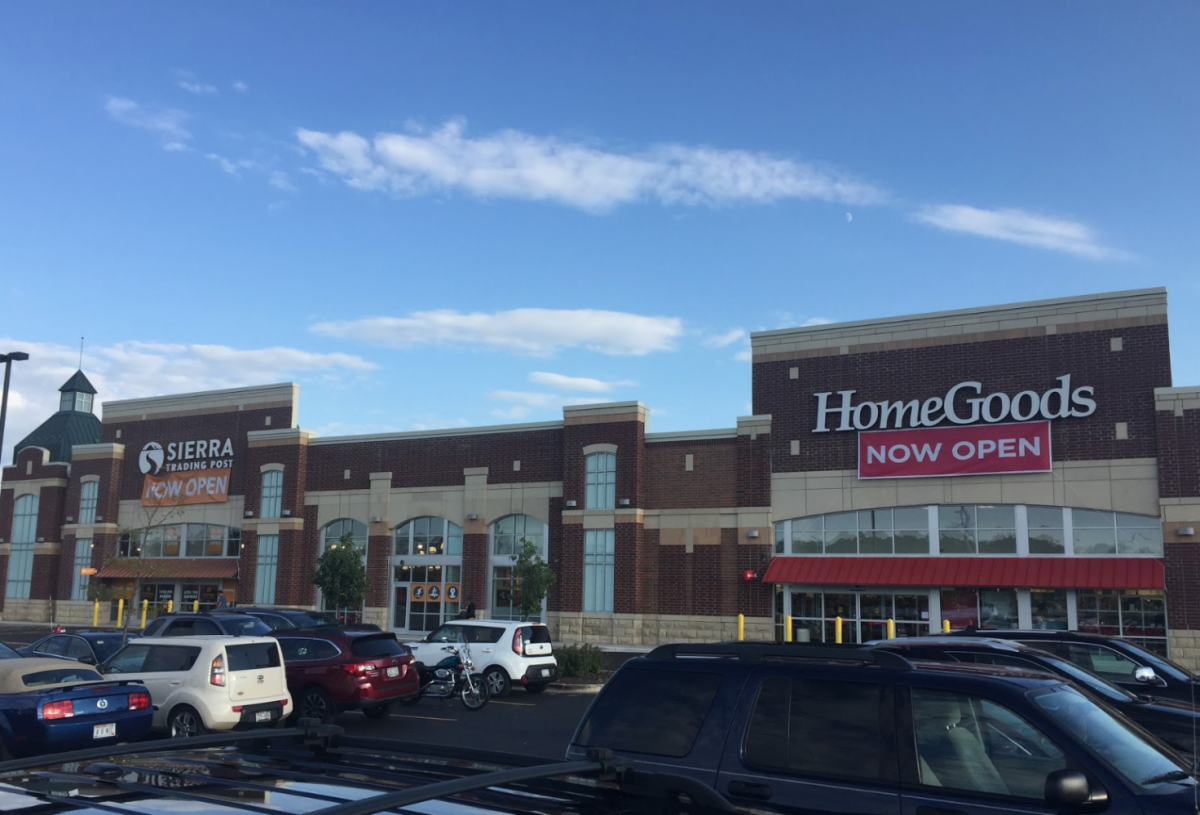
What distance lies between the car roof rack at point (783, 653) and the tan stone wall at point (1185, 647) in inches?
1032

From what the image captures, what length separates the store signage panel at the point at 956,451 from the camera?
3064 centimetres

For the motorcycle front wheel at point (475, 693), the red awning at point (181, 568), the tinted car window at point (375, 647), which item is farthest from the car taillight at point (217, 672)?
the red awning at point (181, 568)

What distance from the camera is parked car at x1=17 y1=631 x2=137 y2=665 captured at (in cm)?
1984

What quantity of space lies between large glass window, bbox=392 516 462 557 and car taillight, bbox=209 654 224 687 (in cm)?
2504

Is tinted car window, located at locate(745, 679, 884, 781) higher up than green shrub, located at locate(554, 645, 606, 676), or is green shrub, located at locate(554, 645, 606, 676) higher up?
tinted car window, located at locate(745, 679, 884, 781)

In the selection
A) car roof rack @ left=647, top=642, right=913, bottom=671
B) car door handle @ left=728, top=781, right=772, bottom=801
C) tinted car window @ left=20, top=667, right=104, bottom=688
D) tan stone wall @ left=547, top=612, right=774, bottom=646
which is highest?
car roof rack @ left=647, top=642, right=913, bottom=671

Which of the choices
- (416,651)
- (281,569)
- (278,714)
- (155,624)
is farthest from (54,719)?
(281,569)

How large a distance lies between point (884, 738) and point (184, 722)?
12.8m

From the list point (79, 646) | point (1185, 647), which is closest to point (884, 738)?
point (79, 646)

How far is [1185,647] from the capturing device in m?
28.0

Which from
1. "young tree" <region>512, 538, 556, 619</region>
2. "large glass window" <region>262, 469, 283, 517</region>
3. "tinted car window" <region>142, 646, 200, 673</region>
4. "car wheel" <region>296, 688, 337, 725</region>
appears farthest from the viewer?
"large glass window" <region>262, 469, 283, 517</region>

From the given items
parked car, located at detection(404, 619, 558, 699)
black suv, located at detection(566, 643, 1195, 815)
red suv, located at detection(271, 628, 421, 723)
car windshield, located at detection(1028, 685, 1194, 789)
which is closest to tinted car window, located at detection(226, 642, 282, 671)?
red suv, located at detection(271, 628, 421, 723)

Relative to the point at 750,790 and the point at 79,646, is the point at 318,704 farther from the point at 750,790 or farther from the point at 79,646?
the point at 750,790

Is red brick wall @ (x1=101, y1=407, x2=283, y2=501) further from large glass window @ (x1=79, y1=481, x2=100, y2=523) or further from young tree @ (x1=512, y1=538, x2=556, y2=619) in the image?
young tree @ (x1=512, y1=538, x2=556, y2=619)
